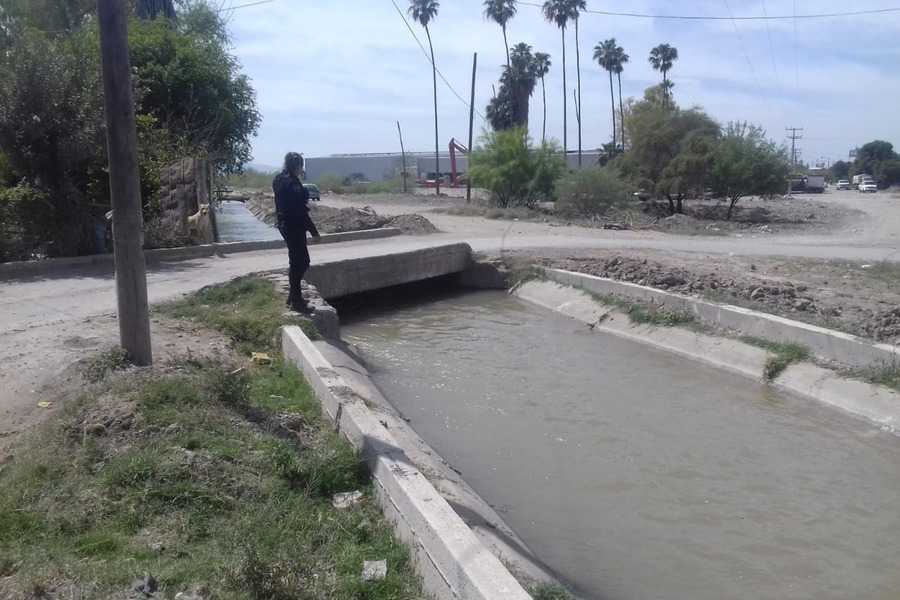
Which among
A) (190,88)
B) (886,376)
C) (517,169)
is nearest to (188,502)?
(886,376)

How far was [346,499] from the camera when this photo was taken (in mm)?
5484

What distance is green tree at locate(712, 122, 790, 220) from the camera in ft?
120

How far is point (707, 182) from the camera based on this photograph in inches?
1503

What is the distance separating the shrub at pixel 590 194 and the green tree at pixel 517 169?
406 centimetres

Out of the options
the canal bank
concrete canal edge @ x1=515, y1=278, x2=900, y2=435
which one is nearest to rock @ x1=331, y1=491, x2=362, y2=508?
the canal bank

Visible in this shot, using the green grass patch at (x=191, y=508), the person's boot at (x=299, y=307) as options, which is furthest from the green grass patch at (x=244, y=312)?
the green grass patch at (x=191, y=508)

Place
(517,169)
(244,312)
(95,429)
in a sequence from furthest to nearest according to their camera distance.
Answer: (517,169)
(244,312)
(95,429)

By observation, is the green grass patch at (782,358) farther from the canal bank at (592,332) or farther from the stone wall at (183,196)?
the stone wall at (183,196)

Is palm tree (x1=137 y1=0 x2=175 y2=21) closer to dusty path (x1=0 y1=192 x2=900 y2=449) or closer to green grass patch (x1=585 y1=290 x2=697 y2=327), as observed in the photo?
dusty path (x1=0 y1=192 x2=900 y2=449)

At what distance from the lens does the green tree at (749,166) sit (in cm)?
3659

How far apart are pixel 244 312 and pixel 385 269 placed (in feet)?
23.3

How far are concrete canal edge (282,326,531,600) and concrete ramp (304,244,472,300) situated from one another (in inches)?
371

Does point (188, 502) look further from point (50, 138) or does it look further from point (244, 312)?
point (50, 138)

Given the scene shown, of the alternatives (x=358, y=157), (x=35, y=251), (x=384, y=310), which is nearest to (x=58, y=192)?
(x=35, y=251)
